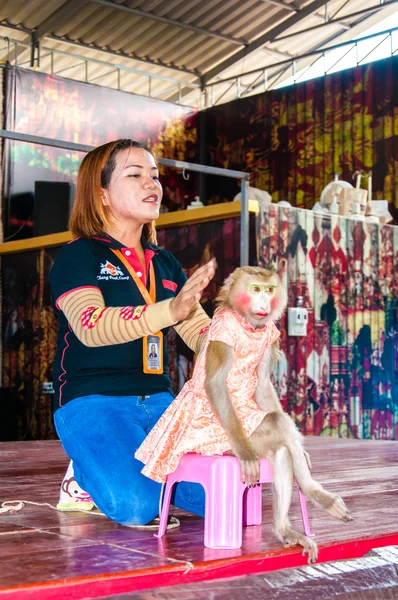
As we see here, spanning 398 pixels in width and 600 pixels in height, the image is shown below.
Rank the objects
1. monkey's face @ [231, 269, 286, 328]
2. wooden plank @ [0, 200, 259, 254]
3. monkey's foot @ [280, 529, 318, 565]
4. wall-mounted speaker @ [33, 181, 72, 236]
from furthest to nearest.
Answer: wall-mounted speaker @ [33, 181, 72, 236]
wooden plank @ [0, 200, 259, 254]
monkey's face @ [231, 269, 286, 328]
monkey's foot @ [280, 529, 318, 565]

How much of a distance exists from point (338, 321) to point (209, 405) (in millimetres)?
4194

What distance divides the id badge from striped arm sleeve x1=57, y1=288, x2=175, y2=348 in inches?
8.0

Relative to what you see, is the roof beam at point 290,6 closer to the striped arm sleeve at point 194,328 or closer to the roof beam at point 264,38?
the roof beam at point 264,38

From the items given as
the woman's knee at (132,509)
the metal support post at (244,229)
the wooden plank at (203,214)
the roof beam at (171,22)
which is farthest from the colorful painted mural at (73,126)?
the woman's knee at (132,509)

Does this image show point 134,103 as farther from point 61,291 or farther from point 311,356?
point 61,291

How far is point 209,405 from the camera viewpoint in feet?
6.12

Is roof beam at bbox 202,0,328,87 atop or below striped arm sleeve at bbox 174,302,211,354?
atop

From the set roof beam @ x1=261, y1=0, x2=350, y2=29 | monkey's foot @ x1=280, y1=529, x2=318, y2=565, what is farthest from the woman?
roof beam @ x1=261, y1=0, x2=350, y2=29

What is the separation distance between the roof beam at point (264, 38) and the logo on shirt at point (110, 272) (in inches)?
352

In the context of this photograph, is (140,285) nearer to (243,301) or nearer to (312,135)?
(243,301)

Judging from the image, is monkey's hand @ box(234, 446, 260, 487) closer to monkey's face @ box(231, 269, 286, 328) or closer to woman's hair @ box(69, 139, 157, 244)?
monkey's face @ box(231, 269, 286, 328)

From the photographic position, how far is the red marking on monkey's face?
1849 millimetres

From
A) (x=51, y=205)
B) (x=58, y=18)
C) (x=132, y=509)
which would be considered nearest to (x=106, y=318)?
(x=132, y=509)

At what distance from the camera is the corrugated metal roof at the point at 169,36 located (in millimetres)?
9914
